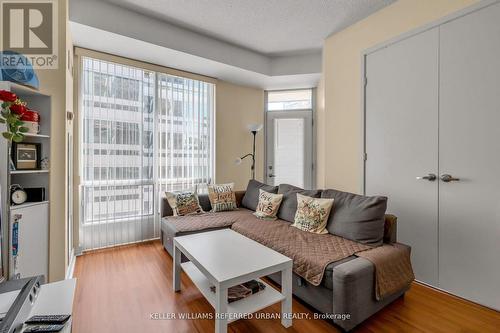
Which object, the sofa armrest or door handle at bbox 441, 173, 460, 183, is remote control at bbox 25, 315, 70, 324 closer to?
the sofa armrest

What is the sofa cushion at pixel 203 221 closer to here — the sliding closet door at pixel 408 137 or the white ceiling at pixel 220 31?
the sliding closet door at pixel 408 137

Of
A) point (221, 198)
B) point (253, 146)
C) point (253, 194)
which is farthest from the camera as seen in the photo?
point (253, 146)

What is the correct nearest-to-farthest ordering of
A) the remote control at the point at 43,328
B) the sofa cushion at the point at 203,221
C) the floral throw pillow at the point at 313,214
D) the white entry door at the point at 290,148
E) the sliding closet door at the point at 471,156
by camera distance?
the remote control at the point at 43,328, the sliding closet door at the point at 471,156, the floral throw pillow at the point at 313,214, the sofa cushion at the point at 203,221, the white entry door at the point at 290,148

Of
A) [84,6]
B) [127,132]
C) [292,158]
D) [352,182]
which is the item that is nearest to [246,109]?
[292,158]

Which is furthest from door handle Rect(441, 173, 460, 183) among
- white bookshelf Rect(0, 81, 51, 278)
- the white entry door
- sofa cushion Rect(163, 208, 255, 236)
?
white bookshelf Rect(0, 81, 51, 278)

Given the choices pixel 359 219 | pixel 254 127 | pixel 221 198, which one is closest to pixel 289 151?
pixel 254 127

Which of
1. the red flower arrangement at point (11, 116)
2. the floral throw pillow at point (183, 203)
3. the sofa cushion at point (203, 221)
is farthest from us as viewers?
the floral throw pillow at point (183, 203)

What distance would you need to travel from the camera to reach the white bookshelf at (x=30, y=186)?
142 centimetres

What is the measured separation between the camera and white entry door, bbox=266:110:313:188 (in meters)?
4.46

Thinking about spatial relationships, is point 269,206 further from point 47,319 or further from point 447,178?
point 47,319

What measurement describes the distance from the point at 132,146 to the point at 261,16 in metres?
2.31

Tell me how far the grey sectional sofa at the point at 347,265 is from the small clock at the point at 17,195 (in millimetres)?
1288

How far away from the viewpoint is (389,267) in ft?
5.97

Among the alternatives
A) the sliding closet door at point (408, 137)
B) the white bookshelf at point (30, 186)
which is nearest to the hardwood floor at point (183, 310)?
the sliding closet door at point (408, 137)
